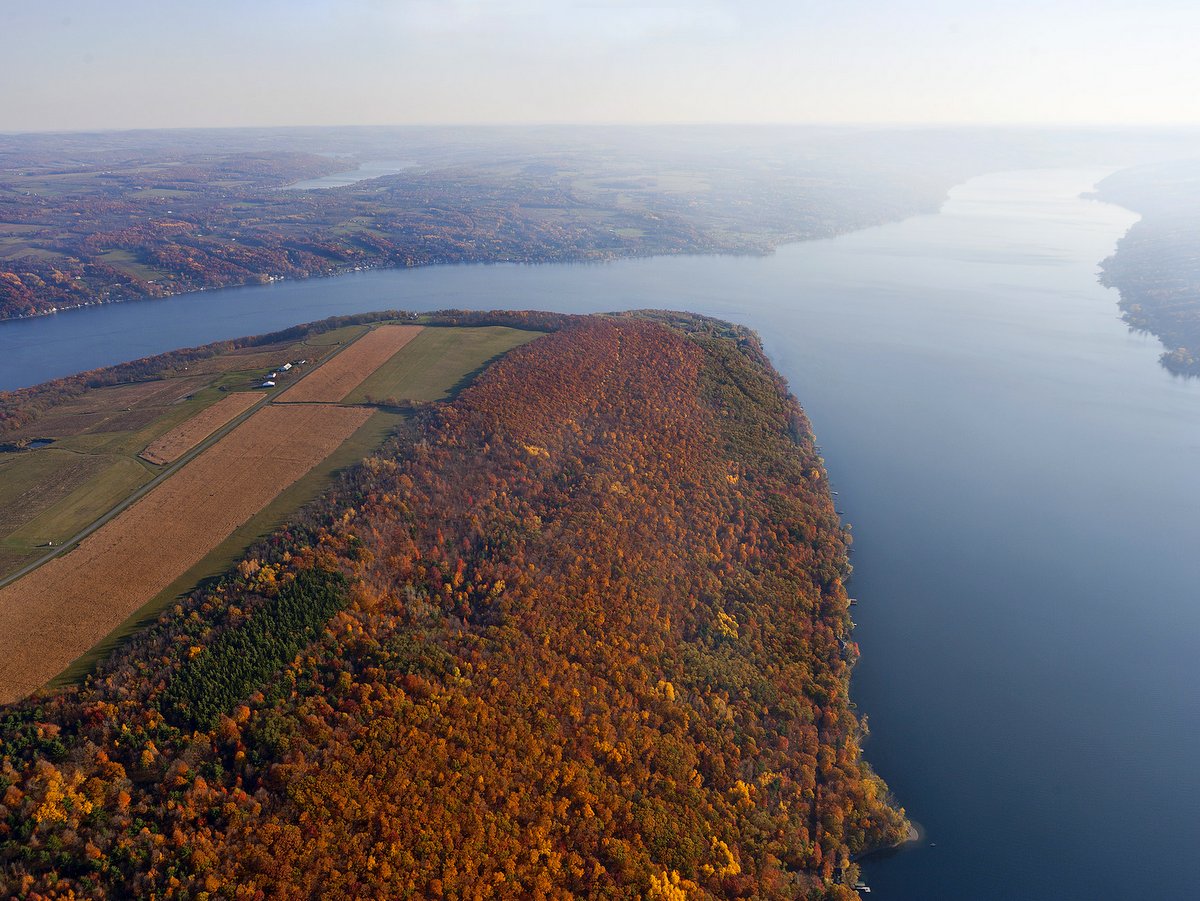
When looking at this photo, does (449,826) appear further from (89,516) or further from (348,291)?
(348,291)

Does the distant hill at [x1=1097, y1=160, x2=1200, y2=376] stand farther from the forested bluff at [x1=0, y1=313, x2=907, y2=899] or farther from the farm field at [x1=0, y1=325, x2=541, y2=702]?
the farm field at [x1=0, y1=325, x2=541, y2=702]

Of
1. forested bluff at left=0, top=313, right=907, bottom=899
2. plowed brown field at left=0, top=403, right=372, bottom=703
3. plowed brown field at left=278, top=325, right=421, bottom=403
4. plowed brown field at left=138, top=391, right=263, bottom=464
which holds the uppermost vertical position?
plowed brown field at left=278, top=325, right=421, bottom=403

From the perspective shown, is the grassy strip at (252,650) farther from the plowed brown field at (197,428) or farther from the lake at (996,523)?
the lake at (996,523)

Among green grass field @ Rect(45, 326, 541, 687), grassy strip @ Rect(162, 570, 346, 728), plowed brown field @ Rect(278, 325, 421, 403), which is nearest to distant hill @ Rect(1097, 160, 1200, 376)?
green grass field @ Rect(45, 326, 541, 687)

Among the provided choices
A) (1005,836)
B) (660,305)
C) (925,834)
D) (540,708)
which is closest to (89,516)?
(540,708)

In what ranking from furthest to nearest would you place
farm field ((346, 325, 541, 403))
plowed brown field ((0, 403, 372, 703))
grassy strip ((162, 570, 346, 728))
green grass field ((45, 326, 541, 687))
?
farm field ((346, 325, 541, 403))
green grass field ((45, 326, 541, 687))
plowed brown field ((0, 403, 372, 703))
grassy strip ((162, 570, 346, 728))
